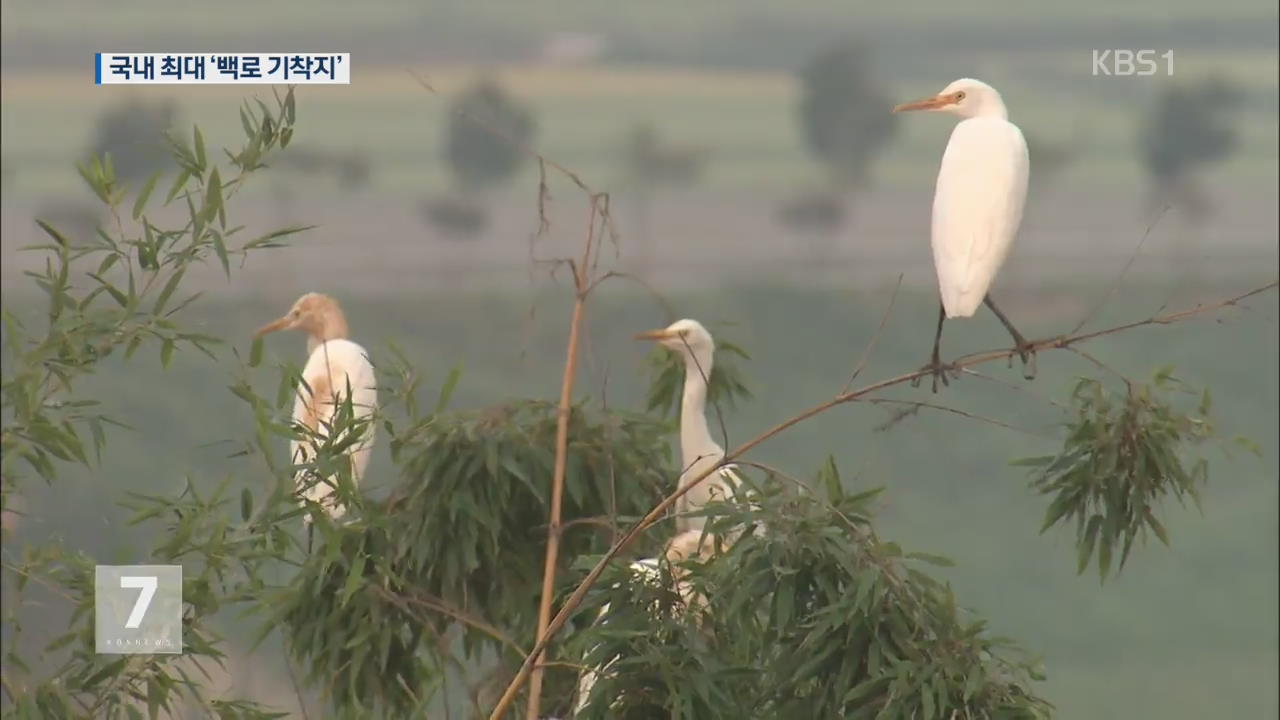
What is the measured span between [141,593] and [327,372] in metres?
1.49

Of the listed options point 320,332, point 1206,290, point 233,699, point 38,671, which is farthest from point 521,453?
point 320,332

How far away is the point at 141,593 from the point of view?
2.47m

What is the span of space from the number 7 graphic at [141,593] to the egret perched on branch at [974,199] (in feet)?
3.57

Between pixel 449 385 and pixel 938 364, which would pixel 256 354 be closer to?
pixel 449 385

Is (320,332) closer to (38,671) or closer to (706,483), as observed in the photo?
(706,483)

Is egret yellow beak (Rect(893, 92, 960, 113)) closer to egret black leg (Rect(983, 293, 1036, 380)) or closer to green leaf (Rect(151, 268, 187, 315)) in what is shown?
egret black leg (Rect(983, 293, 1036, 380))

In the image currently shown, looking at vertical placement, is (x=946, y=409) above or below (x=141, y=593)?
above

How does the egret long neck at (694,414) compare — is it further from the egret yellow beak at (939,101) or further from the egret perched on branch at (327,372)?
the egret yellow beak at (939,101)

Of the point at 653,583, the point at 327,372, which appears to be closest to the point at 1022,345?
the point at 653,583

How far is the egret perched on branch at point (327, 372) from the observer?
347cm

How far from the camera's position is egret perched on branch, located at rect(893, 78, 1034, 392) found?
2.61 metres

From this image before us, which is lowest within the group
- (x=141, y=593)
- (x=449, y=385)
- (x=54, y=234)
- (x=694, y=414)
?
(x=141, y=593)

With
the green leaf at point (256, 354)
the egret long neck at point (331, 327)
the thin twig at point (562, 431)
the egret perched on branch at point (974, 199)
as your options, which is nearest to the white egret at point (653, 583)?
the thin twig at point (562, 431)

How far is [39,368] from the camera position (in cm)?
240
